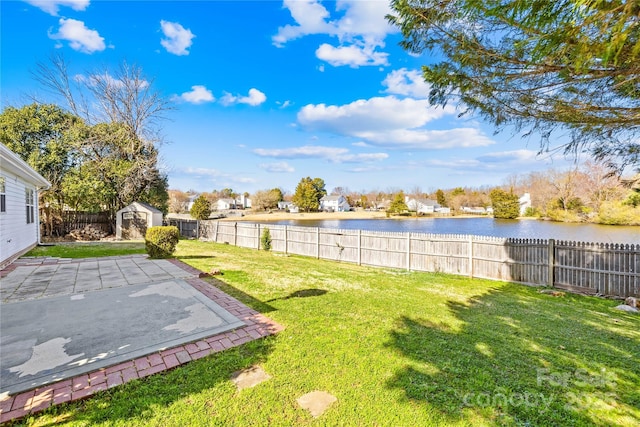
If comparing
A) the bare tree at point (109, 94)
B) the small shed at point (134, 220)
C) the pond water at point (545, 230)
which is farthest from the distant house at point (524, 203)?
the bare tree at point (109, 94)

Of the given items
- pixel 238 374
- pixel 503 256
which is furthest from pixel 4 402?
pixel 503 256

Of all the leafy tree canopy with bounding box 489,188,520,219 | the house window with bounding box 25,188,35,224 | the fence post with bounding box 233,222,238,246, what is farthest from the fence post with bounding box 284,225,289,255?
the leafy tree canopy with bounding box 489,188,520,219

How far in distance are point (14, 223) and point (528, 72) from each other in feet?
41.5

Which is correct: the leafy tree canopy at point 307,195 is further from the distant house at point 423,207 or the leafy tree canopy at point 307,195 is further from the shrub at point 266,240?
the shrub at point 266,240

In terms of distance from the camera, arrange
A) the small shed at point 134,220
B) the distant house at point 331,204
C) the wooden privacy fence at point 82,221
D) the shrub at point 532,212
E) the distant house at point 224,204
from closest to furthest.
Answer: the wooden privacy fence at point 82,221, the small shed at point 134,220, the shrub at point 532,212, the distant house at point 224,204, the distant house at point 331,204

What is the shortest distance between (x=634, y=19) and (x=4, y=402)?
560 cm

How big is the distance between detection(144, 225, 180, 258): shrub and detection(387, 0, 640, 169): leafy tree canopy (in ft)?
27.5

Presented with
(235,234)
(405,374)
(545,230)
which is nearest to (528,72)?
(405,374)

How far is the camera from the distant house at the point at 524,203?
114 feet

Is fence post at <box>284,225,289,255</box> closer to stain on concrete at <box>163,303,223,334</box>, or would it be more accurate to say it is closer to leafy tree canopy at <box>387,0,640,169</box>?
stain on concrete at <box>163,303,223,334</box>

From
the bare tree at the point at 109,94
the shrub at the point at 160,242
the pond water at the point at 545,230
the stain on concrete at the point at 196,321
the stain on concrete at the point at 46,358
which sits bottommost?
the pond water at the point at 545,230

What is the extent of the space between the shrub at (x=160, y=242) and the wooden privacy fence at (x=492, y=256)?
5712 millimetres

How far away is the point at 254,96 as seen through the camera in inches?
693

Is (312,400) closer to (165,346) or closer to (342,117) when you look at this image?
(165,346)
